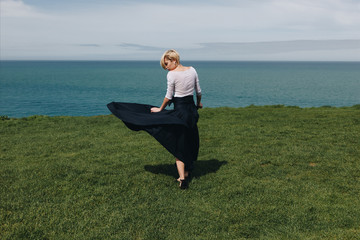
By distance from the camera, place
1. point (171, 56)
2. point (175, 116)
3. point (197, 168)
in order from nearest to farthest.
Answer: point (171, 56), point (175, 116), point (197, 168)

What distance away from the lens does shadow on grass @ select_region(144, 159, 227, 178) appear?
797 centimetres

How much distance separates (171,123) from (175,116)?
10.8 inches

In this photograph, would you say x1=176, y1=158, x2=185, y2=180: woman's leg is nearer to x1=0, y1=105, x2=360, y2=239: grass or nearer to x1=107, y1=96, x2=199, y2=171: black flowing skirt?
x1=107, y1=96, x2=199, y2=171: black flowing skirt

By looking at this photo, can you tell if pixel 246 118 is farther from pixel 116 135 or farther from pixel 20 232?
pixel 20 232

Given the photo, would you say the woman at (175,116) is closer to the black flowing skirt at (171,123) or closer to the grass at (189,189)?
the black flowing skirt at (171,123)

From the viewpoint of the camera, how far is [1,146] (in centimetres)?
1138

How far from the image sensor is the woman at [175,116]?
667 cm

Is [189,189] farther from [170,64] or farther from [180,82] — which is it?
[170,64]

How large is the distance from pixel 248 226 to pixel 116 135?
8572 mm

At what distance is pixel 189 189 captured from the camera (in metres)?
6.93

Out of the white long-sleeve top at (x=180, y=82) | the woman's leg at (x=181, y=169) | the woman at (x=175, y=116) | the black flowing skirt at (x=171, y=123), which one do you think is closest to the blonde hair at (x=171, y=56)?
the woman at (x=175, y=116)

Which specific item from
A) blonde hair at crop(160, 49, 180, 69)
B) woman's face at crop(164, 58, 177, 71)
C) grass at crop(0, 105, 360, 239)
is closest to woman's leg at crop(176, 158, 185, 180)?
grass at crop(0, 105, 360, 239)

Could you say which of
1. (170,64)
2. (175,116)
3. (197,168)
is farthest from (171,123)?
(197,168)

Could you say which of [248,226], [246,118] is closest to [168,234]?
[248,226]
